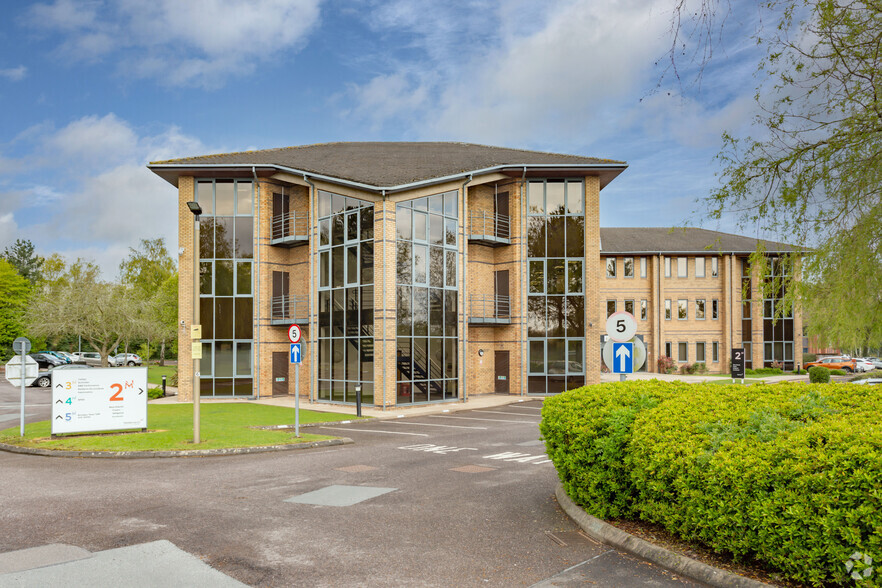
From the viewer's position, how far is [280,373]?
1135 inches

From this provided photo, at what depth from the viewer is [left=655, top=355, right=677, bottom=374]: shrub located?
46.4 m

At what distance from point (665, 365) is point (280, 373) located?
3071cm

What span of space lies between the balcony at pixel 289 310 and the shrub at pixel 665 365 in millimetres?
30155

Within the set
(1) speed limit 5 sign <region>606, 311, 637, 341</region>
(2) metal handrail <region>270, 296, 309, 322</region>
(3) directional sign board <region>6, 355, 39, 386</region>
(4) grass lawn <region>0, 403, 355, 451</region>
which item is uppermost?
(2) metal handrail <region>270, 296, 309, 322</region>

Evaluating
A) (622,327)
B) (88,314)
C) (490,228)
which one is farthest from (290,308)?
(622,327)

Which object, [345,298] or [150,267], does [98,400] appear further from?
[150,267]

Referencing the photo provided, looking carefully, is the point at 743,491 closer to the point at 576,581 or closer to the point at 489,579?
the point at 576,581

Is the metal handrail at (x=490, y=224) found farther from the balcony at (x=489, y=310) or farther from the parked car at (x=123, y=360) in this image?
the parked car at (x=123, y=360)

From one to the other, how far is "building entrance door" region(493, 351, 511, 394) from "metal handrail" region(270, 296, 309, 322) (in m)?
9.41

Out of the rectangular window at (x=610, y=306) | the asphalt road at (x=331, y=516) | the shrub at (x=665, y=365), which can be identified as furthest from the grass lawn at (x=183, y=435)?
the shrub at (x=665, y=365)

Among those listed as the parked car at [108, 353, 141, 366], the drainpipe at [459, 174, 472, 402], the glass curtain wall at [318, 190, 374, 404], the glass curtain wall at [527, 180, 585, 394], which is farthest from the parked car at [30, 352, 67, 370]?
the glass curtain wall at [527, 180, 585, 394]

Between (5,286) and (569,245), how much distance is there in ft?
179

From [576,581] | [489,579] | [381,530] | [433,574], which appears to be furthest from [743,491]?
[381,530]

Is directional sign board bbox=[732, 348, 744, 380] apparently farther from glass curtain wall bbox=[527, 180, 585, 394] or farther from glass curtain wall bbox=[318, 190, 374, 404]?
glass curtain wall bbox=[318, 190, 374, 404]
